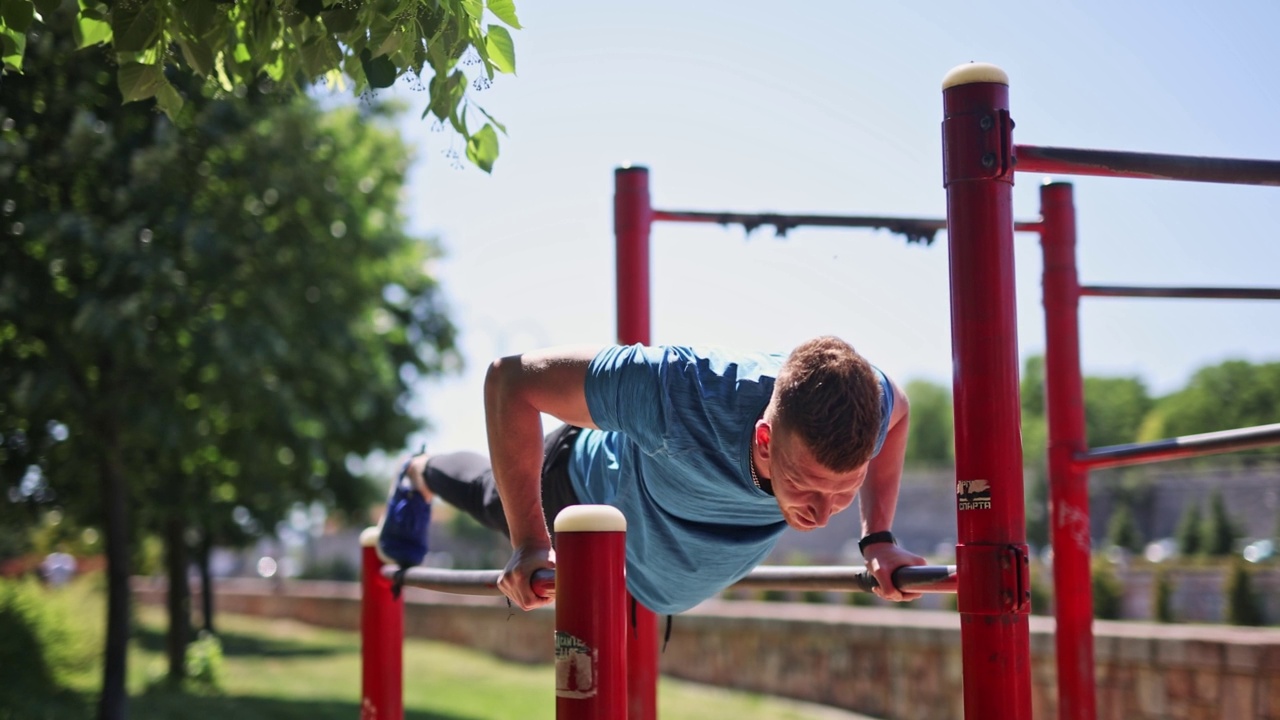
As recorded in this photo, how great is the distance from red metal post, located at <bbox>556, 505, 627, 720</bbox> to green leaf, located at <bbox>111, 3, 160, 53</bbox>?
1.83 meters

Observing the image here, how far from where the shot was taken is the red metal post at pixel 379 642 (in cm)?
333

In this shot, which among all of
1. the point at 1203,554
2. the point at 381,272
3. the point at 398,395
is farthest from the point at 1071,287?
the point at 1203,554

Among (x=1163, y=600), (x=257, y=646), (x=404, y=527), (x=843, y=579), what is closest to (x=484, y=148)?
(x=404, y=527)

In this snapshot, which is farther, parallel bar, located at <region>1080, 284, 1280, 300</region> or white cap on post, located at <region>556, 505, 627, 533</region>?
parallel bar, located at <region>1080, 284, 1280, 300</region>

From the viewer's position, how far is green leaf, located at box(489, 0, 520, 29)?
2.81 metres

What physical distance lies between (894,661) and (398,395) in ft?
23.0

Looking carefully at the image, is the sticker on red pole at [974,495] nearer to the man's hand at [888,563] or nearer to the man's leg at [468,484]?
the man's hand at [888,563]

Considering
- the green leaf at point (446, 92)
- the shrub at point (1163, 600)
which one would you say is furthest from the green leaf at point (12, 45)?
the shrub at point (1163, 600)

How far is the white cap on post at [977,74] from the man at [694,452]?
482mm

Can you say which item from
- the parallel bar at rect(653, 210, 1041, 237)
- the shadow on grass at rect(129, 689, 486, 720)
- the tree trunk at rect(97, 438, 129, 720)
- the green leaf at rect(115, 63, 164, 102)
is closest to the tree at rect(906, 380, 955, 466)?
the shadow on grass at rect(129, 689, 486, 720)

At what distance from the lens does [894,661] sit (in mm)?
9898

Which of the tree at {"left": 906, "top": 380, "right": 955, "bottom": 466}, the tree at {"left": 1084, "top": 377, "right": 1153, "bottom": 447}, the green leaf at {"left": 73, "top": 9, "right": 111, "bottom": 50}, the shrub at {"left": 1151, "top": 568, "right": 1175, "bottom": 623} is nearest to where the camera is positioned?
the green leaf at {"left": 73, "top": 9, "right": 111, "bottom": 50}

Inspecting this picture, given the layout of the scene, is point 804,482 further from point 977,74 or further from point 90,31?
point 90,31

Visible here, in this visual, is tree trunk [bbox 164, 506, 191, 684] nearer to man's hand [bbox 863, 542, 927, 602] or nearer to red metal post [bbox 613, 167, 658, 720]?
red metal post [bbox 613, 167, 658, 720]
